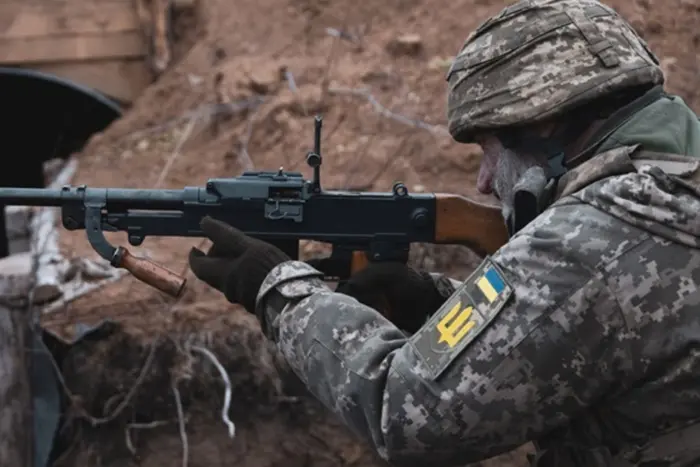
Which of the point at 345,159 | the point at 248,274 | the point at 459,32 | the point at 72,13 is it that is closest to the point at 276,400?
the point at 345,159

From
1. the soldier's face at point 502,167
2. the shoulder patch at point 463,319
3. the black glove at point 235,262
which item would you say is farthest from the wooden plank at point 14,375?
the shoulder patch at point 463,319

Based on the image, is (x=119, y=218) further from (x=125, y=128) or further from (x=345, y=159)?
(x=125, y=128)

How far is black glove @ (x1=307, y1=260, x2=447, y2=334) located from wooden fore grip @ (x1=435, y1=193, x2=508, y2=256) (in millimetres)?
143

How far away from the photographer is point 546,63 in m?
2.38

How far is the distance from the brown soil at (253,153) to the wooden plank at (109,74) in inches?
14.0

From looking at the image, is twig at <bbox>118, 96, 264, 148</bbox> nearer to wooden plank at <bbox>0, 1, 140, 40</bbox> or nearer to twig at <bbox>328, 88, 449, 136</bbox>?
twig at <bbox>328, 88, 449, 136</bbox>

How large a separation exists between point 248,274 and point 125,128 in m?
4.89

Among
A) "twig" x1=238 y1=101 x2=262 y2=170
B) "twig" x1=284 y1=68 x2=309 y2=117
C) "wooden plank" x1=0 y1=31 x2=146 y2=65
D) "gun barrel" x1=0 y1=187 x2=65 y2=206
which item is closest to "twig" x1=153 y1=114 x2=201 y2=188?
"twig" x1=238 y1=101 x2=262 y2=170

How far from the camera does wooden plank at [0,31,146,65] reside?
7.97 metres

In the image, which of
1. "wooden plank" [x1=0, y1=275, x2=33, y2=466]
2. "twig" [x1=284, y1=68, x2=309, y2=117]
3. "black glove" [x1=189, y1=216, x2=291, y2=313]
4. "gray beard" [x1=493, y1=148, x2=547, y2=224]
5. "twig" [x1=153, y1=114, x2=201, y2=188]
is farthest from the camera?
"twig" [x1=284, y1=68, x2=309, y2=117]

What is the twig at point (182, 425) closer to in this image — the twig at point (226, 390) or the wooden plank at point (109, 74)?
the twig at point (226, 390)

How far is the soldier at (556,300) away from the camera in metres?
2.04

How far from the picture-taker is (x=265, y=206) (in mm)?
3041

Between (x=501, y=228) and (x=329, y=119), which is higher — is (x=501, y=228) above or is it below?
above
